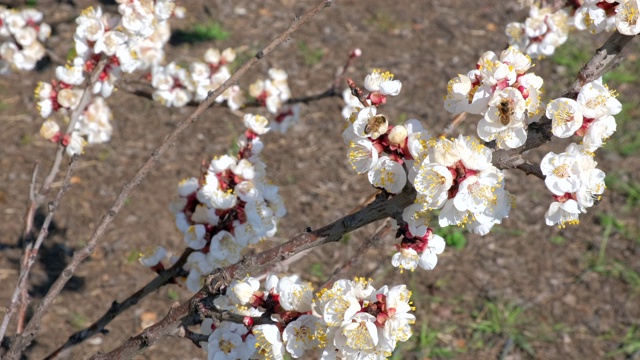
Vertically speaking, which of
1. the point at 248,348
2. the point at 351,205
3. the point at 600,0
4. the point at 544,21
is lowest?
the point at 351,205

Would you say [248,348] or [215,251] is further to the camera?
[215,251]

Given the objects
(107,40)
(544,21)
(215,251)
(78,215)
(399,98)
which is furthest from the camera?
(399,98)

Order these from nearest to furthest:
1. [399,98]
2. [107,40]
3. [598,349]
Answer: [107,40] → [598,349] → [399,98]

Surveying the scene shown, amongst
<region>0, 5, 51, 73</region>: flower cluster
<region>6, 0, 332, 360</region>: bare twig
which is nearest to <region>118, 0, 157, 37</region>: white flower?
<region>6, 0, 332, 360</region>: bare twig

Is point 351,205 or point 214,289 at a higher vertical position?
point 214,289

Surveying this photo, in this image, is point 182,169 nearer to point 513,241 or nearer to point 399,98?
point 399,98

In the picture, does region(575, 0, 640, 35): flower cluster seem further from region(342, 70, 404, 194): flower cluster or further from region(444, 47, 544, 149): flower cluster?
region(342, 70, 404, 194): flower cluster

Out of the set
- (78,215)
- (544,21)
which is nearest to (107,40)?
(544,21)
